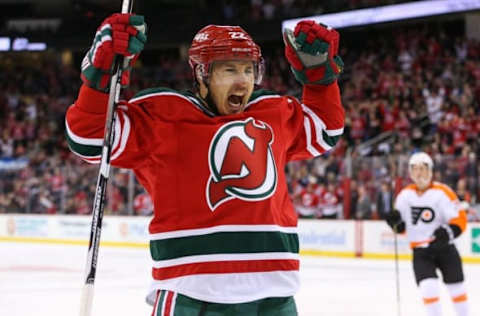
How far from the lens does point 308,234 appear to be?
10992 mm

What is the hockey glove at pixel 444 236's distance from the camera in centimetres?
512

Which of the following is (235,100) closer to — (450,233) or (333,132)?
(333,132)

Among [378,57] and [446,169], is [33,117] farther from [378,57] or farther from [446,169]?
[446,169]

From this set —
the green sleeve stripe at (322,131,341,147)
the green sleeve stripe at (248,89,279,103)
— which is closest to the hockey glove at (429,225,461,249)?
the green sleeve stripe at (322,131,341,147)

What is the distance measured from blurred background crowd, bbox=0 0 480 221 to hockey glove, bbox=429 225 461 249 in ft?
14.5

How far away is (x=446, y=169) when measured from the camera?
10031 mm

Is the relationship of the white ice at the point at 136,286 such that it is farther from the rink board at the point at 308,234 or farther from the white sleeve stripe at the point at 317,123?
the white sleeve stripe at the point at 317,123

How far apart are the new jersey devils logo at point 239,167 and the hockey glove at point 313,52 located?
334mm

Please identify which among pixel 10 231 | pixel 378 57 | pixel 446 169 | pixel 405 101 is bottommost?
pixel 10 231

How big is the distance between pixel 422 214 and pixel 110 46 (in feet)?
12.7

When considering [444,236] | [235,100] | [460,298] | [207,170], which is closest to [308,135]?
[235,100]

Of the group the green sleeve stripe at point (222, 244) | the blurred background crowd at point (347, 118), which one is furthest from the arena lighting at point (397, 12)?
the green sleeve stripe at point (222, 244)

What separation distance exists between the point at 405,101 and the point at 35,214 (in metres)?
7.31

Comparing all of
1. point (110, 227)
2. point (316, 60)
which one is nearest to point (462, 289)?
point (316, 60)
